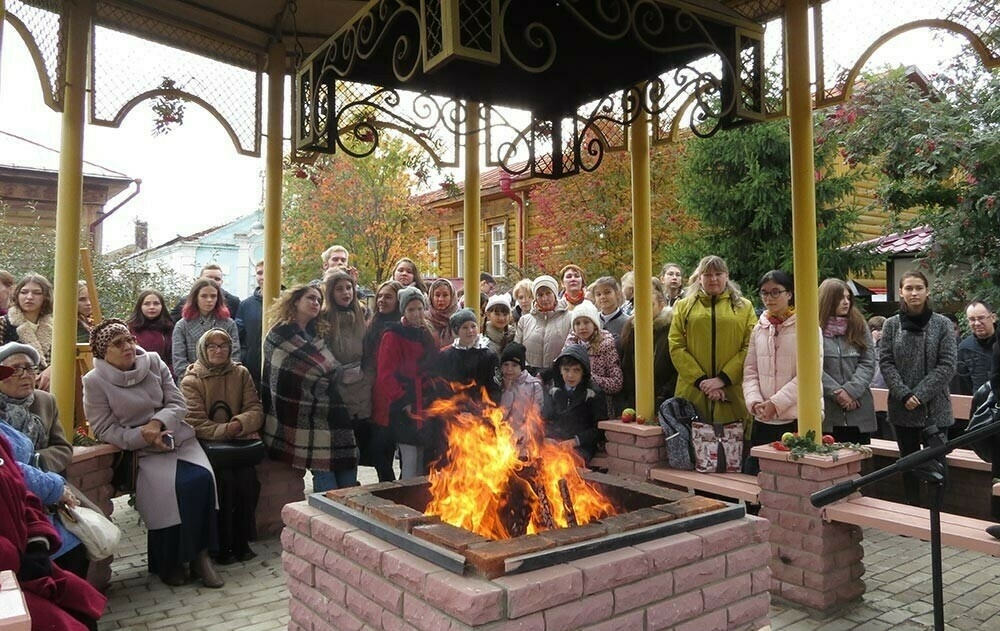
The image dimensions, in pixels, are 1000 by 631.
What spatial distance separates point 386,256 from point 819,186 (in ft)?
48.5

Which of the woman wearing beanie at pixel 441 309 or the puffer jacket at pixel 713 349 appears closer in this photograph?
the puffer jacket at pixel 713 349

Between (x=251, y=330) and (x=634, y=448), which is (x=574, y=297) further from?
(x=251, y=330)

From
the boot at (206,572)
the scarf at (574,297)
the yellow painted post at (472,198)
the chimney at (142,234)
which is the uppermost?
the chimney at (142,234)

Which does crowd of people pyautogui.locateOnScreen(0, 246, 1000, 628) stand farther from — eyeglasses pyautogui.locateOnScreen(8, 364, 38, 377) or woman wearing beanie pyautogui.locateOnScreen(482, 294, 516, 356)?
eyeglasses pyautogui.locateOnScreen(8, 364, 38, 377)

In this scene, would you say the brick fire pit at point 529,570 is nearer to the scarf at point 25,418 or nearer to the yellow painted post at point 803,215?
the yellow painted post at point 803,215

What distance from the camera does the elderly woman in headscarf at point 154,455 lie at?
4770 mm

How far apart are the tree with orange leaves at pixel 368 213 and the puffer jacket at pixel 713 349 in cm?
1819

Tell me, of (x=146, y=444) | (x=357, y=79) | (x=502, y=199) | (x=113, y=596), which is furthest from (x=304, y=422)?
(x=502, y=199)

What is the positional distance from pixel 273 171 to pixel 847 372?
191 inches

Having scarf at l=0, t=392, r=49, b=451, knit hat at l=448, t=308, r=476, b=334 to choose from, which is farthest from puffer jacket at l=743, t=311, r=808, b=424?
scarf at l=0, t=392, r=49, b=451

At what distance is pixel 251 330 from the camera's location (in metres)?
6.90

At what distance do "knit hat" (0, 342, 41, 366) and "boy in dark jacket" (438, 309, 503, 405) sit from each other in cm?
274

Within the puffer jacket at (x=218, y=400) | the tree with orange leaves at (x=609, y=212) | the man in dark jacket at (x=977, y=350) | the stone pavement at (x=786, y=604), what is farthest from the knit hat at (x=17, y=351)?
the tree with orange leaves at (x=609, y=212)

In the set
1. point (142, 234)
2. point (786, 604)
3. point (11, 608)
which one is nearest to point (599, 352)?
point (786, 604)
